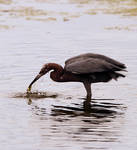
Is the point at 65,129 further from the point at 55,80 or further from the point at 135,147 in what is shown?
the point at 55,80

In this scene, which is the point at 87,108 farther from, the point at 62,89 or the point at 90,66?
the point at 62,89

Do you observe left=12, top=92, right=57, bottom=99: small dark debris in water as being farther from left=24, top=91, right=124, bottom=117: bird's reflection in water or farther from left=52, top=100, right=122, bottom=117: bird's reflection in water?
left=52, top=100, right=122, bottom=117: bird's reflection in water

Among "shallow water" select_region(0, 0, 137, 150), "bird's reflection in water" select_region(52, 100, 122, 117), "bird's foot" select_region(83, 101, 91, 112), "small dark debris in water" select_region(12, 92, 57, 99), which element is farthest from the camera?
"small dark debris in water" select_region(12, 92, 57, 99)

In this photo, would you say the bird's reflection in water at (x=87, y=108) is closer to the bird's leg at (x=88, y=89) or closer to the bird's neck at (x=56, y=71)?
the bird's leg at (x=88, y=89)

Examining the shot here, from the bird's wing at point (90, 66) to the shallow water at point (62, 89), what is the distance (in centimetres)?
65

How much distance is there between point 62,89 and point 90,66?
1.39 metres

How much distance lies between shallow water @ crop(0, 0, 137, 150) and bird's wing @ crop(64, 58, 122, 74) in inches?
25.7

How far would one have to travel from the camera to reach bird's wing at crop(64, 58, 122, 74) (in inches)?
507

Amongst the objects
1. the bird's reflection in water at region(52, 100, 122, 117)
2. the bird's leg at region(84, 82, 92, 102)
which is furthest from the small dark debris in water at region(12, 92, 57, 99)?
the bird's reflection in water at region(52, 100, 122, 117)

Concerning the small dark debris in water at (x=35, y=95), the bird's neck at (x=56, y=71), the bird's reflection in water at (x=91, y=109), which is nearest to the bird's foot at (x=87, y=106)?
the bird's reflection in water at (x=91, y=109)

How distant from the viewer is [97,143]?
9.94 m

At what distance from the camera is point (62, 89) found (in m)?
14.1

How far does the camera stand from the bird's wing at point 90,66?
42.2 feet

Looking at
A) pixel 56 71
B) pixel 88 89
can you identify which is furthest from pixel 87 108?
pixel 56 71
